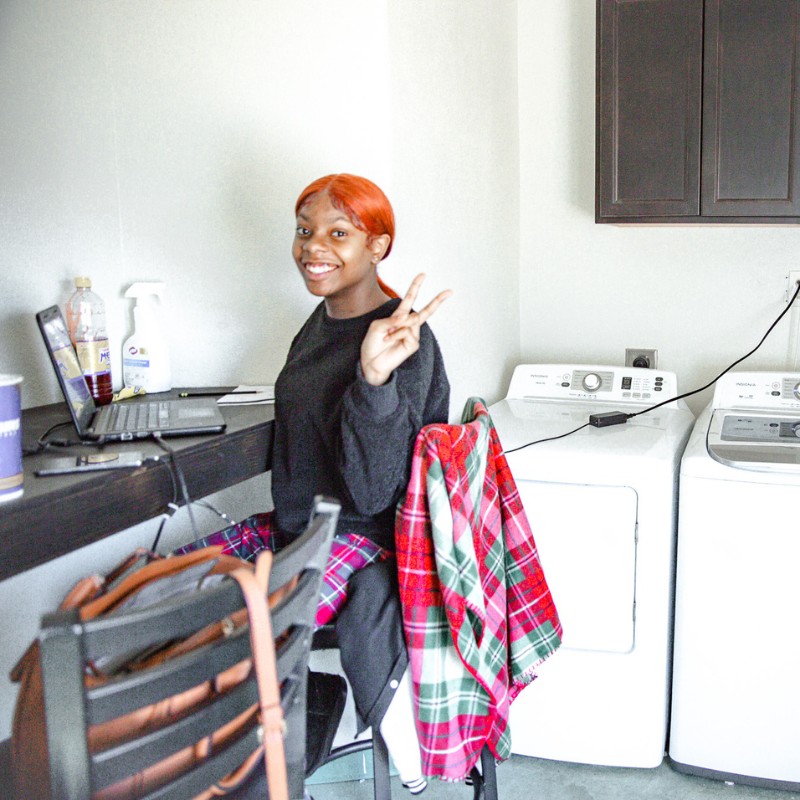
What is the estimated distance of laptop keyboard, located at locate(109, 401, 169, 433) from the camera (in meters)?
1.56

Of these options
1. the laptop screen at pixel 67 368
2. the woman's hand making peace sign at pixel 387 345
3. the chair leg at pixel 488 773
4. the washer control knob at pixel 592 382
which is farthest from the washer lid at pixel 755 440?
the laptop screen at pixel 67 368

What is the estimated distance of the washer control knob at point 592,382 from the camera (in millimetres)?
2727

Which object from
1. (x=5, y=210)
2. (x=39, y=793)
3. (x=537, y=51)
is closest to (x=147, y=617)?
(x=39, y=793)

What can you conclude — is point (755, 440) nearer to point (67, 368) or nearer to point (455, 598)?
point (455, 598)

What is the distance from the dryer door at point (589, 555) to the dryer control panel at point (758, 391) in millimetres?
672

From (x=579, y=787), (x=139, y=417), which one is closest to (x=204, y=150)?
(x=139, y=417)

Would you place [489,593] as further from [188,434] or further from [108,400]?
[108,400]

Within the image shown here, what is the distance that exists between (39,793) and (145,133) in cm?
160

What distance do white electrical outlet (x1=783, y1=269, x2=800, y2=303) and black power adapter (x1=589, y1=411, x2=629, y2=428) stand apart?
2.32 feet

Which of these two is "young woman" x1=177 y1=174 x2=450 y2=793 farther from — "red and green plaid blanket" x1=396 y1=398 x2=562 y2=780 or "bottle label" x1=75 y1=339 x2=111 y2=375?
"bottle label" x1=75 y1=339 x2=111 y2=375

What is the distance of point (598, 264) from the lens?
2.95 m

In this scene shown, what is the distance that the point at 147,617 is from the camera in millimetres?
790

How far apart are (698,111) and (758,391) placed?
77cm

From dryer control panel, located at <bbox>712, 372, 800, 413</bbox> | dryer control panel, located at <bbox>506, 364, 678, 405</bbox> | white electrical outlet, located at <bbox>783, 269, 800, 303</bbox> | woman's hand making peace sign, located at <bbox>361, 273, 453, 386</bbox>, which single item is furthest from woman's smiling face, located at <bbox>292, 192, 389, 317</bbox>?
white electrical outlet, located at <bbox>783, 269, 800, 303</bbox>
